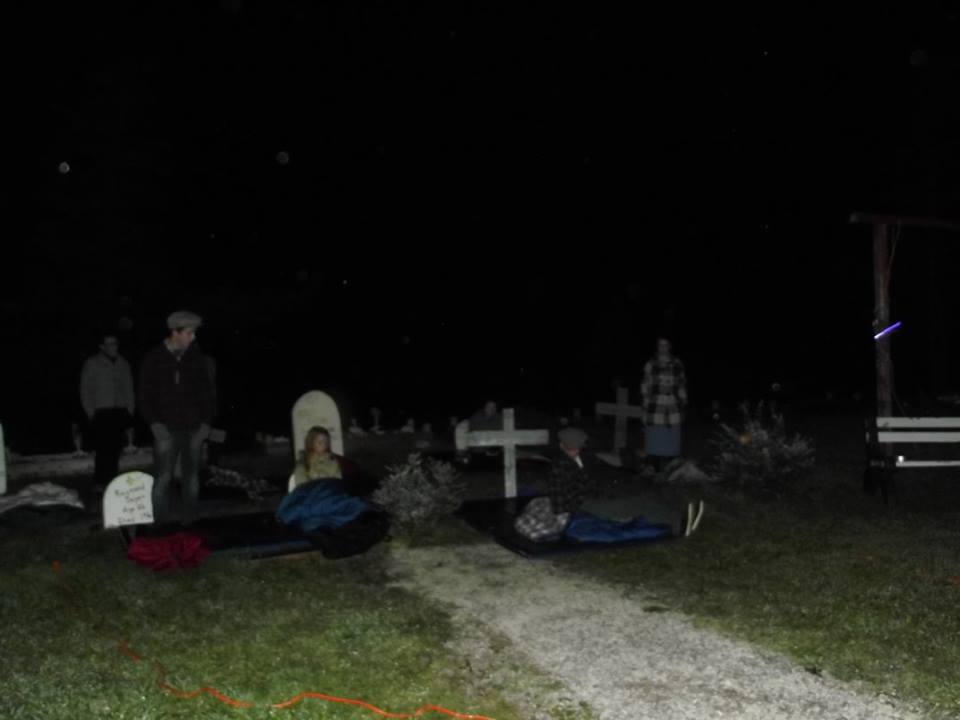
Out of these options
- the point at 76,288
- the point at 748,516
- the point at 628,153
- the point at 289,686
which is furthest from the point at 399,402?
the point at 289,686

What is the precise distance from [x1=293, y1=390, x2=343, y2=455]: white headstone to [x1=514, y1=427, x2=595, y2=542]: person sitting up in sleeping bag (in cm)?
382

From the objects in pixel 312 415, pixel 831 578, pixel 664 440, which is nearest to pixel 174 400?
pixel 312 415

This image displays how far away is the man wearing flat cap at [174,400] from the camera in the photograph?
360 inches

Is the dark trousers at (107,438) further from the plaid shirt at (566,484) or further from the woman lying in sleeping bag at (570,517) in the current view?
the plaid shirt at (566,484)

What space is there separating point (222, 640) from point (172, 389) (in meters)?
3.54

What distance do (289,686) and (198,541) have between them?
3145 millimetres

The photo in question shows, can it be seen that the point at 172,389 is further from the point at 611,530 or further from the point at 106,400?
the point at 611,530

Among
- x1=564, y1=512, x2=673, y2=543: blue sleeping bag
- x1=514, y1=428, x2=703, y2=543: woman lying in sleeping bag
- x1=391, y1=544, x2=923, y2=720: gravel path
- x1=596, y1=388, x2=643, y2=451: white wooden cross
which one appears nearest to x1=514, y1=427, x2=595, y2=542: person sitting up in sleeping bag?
x1=514, y1=428, x2=703, y2=543: woman lying in sleeping bag

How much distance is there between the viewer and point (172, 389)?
9164 mm

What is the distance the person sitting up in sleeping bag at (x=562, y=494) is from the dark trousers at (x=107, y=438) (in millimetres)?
5800

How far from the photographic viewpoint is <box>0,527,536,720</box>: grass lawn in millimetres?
5191

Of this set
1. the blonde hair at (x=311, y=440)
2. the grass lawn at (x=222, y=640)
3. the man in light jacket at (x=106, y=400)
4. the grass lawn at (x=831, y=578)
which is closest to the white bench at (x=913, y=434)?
the grass lawn at (x=831, y=578)

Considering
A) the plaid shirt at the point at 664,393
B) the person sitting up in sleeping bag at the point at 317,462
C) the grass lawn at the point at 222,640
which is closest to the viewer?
the grass lawn at the point at 222,640

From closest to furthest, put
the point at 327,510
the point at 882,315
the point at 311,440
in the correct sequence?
the point at 327,510 → the point at 311,440 → the point at 882,315
